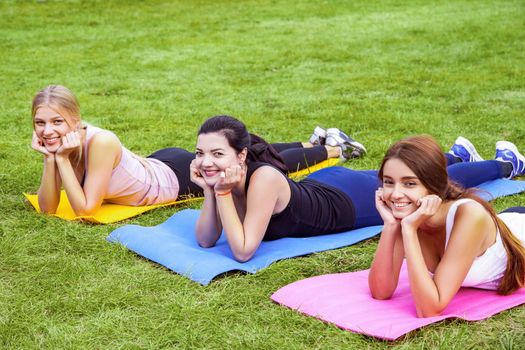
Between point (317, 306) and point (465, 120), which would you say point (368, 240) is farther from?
point (465, 120)

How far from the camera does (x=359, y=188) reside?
19.2 feet

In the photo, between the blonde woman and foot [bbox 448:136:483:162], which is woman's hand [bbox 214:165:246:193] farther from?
foot [bbox 448:136:483:162]

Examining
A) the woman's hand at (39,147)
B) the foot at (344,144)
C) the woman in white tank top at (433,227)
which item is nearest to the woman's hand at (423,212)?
the woman in white tank top at (433,227)

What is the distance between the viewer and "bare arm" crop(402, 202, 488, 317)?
12.8ft

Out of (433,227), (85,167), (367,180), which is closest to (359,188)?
(367,180)

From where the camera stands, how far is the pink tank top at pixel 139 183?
6.23 meters

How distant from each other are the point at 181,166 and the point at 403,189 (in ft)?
10.1

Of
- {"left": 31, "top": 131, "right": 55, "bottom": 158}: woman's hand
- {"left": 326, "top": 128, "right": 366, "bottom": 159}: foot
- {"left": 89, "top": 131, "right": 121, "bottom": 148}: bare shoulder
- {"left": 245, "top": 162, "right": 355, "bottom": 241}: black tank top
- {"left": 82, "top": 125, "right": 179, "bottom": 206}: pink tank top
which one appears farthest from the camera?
{"left": 326, "top": 128, "right": 366, "bottom": 159}: foot

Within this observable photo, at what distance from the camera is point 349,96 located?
35.7ft

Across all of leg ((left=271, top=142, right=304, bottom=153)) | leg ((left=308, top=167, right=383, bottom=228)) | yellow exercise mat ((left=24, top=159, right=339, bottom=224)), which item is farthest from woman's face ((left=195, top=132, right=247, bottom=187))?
leg ((left=271, top=142, right=304, bottom=153))

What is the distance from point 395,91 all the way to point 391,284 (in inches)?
281

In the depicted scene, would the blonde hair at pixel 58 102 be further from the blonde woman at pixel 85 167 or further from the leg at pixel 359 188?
the leg at pixel 359 188

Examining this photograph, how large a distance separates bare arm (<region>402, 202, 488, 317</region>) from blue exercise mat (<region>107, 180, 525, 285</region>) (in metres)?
1.21

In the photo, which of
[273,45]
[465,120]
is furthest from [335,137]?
[273,45]
